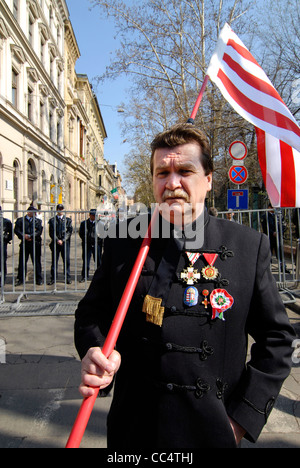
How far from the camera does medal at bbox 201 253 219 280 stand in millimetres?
1421

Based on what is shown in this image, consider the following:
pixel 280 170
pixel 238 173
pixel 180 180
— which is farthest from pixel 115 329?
pixel 238 173

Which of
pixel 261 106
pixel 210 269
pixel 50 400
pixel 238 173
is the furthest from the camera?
pixel 238 173

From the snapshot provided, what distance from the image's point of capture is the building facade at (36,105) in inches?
675

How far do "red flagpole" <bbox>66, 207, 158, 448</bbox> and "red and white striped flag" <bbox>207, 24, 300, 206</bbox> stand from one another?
114 cm

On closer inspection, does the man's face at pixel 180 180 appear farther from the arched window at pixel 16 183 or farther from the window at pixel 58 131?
the window at pixel 58 131

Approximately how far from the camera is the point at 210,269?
1432mm

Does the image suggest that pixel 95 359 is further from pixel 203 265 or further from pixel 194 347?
pixel 203 265

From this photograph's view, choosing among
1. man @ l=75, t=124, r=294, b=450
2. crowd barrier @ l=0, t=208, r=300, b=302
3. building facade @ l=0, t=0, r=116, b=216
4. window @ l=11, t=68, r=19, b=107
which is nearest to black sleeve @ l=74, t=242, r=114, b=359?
man @ l=75, t=124, r=294, b=450

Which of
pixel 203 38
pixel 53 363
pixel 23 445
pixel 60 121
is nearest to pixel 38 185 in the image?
pixel 60 121

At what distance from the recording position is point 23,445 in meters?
2.49

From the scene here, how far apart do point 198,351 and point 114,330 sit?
0.33 metres

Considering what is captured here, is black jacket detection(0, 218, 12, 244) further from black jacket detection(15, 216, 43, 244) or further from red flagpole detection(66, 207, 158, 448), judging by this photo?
red flagpole detection(66, 207, 158, 448)

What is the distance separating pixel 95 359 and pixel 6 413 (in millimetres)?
2267

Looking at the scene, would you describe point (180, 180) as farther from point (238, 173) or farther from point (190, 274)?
point (238, 173)
